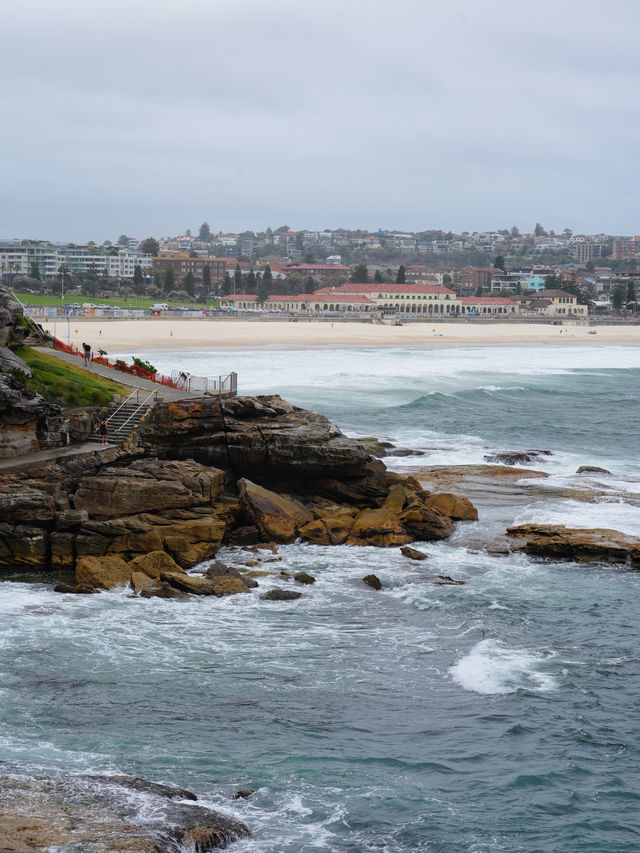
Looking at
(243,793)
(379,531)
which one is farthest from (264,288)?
(243,793)

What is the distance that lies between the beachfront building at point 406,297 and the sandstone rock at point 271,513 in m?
139

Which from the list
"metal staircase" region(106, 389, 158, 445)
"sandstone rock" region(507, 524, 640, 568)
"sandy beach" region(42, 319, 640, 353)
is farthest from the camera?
"sandy beach" region(42, 319, 640, 353)

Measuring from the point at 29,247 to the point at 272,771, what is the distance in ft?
618

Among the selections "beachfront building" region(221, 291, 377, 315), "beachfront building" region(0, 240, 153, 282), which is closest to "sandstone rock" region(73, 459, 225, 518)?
"beachfront building" region(221, 291, 377, 315)

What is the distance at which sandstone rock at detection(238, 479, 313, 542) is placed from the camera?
24016mm

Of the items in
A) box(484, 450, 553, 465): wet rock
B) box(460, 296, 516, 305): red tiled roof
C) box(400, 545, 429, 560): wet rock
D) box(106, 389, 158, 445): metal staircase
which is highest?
box(460, 296, 516, 305): red tiled roof

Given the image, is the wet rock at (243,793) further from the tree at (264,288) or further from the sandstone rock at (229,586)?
the tree at (264,288)

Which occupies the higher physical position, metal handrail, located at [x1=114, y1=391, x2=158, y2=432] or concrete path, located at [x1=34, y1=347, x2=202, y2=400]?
concrete path, located at [x1=34, y1=347, x2=202, y2=400]

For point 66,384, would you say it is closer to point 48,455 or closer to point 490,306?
point 48,455

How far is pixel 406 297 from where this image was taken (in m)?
165

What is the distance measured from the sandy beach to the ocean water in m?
52.5

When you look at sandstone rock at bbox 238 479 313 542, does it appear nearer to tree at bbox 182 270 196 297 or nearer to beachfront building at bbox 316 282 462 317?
beachfront building at bbox 316 282 462 317

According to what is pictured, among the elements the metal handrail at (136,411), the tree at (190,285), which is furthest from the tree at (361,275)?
the metal handrail at (136,411)

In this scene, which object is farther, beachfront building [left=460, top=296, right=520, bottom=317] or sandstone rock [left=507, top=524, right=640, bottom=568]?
beachfront building [left=460, top=296, right=520, bottom=317]
